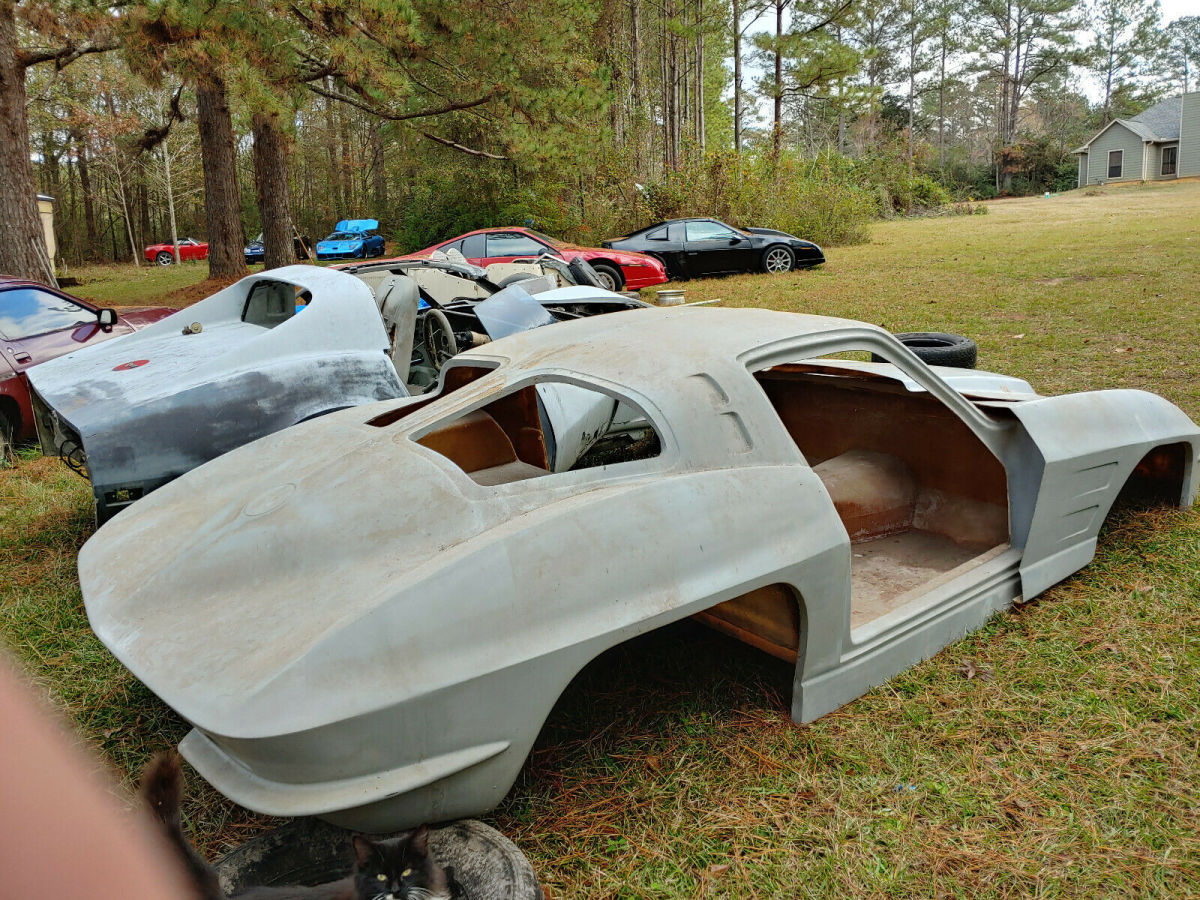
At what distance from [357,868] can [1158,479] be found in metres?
3.96

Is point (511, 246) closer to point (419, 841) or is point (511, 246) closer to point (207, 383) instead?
point (207, 383)

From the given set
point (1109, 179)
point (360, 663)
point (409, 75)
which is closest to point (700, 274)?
point (409, 75)

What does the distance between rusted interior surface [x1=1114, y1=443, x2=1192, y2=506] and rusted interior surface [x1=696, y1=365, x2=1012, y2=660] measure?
3.21ft

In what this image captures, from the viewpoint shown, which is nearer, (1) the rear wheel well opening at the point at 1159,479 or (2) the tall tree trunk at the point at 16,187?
(1) the rear wheel well opening at the point at 1159,479

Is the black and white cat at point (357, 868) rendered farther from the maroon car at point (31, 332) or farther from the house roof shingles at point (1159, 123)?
the house roof shingles at point (1159, 123)

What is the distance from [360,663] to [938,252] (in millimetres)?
16497

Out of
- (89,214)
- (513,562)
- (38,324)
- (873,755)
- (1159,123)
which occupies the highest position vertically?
(1159,123)

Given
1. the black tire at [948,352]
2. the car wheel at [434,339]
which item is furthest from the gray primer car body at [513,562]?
the car wheel at [434,339]

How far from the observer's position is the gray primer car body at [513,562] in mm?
1887

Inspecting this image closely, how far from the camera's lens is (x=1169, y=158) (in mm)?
41188

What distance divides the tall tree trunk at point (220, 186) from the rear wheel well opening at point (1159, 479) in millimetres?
14264

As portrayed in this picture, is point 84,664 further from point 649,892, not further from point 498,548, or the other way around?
point 649,892

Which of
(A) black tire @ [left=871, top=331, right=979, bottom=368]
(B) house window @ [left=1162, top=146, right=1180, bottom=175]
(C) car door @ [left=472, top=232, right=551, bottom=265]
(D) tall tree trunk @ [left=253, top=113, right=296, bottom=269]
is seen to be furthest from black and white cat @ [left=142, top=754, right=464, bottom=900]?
(B) house window @ [left=1162, top=146, right=1180, bottom=175]

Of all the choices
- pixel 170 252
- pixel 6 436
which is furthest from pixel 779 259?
pixel 170 252
